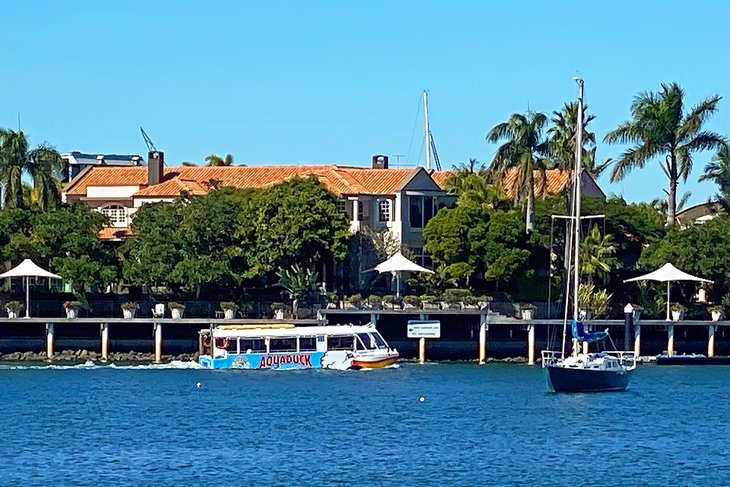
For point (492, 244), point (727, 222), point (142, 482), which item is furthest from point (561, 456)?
point (727, 222)

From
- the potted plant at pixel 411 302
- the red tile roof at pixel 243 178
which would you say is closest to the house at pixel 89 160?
the red tile roof at pixel 243 178

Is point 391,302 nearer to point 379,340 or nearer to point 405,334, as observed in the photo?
point 405,334

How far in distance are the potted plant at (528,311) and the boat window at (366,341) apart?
875 centimetres

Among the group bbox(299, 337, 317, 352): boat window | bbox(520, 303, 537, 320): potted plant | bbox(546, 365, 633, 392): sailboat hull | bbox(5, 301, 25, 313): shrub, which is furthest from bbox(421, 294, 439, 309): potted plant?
bbox(5, 301, 25, 313): shrub

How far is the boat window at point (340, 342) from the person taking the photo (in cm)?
8144

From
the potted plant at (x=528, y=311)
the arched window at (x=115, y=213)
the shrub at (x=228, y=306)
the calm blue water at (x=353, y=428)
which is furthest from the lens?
the arched window at (x=115, y=213)

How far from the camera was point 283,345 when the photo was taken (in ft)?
268

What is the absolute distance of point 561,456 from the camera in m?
52.7

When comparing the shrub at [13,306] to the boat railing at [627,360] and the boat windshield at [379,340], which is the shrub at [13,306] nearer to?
the boat windshield at [379,340]

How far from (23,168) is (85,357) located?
41.8 feet

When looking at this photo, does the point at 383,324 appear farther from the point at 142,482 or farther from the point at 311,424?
the point at 142,482

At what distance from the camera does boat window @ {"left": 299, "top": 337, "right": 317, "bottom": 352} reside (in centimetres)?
8144

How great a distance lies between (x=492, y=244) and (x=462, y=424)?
2878cm

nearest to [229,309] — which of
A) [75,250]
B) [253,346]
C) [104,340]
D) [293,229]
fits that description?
[253,346]
